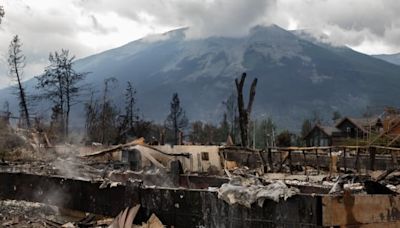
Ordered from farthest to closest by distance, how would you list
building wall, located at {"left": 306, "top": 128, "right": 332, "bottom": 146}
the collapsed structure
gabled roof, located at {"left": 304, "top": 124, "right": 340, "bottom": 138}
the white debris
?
building wall, located at {"left": 306, "top": 128, "right": 332, "bottom": 146} → gabled roof, located at {"left": 304, "top": 124, "right": 340, "bottom": 138} → the white debris → the collapsed structure

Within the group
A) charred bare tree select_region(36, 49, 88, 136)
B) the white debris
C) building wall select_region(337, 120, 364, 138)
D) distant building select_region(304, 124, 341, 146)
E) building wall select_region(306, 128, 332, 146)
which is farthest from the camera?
building wall select_region(306, 128, 332, 146)

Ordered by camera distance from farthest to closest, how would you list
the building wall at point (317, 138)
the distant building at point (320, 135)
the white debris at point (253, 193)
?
1. the building wall at point (317, 138)
2. the distant building at point (320, 135)
3. the white debris at point (253, 193)

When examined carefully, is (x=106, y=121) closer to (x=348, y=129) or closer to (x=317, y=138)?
(x=348, y=129)

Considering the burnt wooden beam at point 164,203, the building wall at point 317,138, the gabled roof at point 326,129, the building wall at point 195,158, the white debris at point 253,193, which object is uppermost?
the gabled roof at point 326,129

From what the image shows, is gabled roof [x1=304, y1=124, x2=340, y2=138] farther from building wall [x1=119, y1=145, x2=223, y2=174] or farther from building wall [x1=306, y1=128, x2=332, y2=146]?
building wall [x1=119, y1=145, x2=223, y2=174]

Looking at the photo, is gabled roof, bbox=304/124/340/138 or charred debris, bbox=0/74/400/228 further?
gabled roof, bbox=304/124/340/138

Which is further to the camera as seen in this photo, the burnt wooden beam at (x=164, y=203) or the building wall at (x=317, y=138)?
the building wall at (x=317, y=138)

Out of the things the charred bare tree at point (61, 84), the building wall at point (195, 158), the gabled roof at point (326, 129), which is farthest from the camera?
the gabled roof at point (326, 129)

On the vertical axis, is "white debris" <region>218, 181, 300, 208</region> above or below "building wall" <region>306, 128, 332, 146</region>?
below

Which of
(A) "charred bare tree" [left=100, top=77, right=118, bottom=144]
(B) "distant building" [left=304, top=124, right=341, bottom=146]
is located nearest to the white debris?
(A) "charred bare tree" [left=100, top=77, right=118, bottom=144]

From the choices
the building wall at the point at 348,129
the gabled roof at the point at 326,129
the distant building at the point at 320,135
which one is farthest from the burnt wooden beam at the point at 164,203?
the gabled roof at the point at 326,129

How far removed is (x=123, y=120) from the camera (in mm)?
45594

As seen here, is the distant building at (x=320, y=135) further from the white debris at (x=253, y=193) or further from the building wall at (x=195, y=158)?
the white debris at (x=253, y=193)

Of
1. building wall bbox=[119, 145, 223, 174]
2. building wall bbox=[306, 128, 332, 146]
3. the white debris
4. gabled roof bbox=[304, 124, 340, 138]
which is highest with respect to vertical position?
gabled roof bbox=[304, 124, 340, 138]
